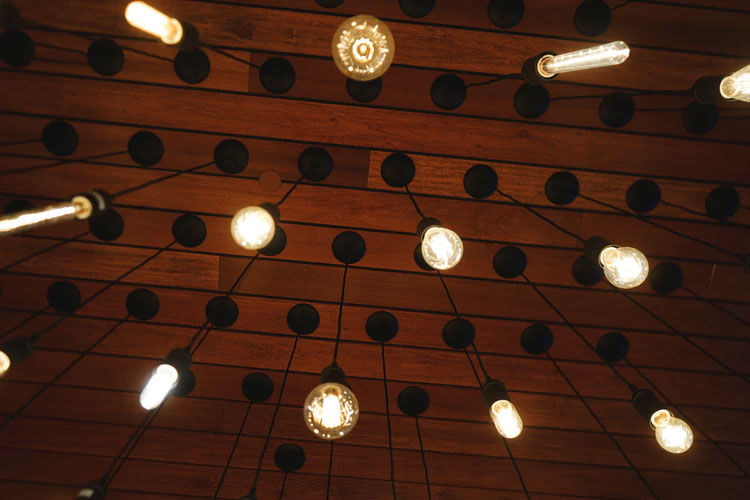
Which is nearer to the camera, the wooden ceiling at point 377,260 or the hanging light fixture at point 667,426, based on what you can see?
the hanging light fixture at point 667,426

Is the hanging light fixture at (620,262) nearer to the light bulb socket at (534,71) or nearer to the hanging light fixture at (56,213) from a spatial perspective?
the light bulb socket at (534,71)

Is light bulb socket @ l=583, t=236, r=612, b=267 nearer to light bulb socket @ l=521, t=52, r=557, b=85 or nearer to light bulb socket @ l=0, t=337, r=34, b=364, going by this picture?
light bulb socket @ l=521, t=52, r=557, b=85

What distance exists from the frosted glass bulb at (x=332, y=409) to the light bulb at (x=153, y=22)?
167 cm

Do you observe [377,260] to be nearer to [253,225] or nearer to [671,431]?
[253,225]

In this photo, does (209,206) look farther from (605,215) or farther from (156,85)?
(605,215)

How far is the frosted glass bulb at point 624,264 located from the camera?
75.9 inches

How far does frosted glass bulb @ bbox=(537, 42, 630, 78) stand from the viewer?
1742 mm

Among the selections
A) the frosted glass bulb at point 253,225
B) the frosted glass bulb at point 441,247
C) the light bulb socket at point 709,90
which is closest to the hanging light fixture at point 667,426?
the frosted glass bulb at point 441,247

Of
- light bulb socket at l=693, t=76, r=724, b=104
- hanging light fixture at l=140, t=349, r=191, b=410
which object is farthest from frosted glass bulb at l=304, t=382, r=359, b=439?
light bulb socket at l=693, t=76, r=724, b=104

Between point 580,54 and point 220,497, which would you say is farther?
point 220,497

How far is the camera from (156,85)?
2475mm

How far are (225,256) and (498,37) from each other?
2.13 metres

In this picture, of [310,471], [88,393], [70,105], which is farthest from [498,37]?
[88,393]

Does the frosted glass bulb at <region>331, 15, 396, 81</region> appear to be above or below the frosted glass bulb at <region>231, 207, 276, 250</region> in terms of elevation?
above
